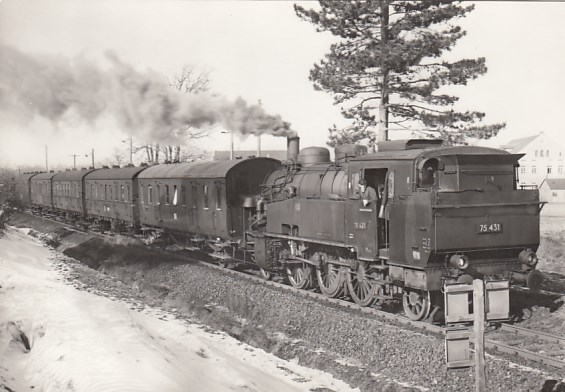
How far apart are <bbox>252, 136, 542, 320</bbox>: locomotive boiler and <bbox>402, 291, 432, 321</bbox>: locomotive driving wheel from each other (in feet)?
0.06

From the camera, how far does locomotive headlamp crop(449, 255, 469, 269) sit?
858 cm

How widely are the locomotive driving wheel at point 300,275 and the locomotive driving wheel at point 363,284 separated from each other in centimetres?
155

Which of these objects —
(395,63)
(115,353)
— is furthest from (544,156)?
(115,353)

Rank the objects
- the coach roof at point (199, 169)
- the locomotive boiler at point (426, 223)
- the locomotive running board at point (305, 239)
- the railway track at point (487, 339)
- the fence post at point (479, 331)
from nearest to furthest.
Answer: the fence post at point (479, 331), the railway track at point (487, 339), the locomotive boiler at point (426, 223), the locomotive running board at point (305, 239), the coach roof at point (199, 169)

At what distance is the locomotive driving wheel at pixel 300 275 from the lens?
12516 millimetres

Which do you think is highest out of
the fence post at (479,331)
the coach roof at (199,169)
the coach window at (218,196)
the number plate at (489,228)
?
the coach roof at (199,169)

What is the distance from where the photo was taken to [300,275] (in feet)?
42.3

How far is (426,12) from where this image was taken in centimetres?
1848

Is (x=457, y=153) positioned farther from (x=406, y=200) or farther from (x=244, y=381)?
(x=244, y=381)

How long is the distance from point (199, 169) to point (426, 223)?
9927 millimetres

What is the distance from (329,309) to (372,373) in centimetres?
253

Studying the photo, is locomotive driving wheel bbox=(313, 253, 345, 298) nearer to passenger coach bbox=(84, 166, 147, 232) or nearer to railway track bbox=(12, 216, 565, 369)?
railway track bbox=(12, 216, 565, 369)

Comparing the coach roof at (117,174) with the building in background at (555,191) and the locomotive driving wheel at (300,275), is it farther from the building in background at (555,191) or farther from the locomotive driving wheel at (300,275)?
the building in background at (555,191)

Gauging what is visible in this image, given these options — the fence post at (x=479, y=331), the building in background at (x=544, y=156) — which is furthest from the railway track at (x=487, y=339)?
the building in background at (x=544, y=156)
